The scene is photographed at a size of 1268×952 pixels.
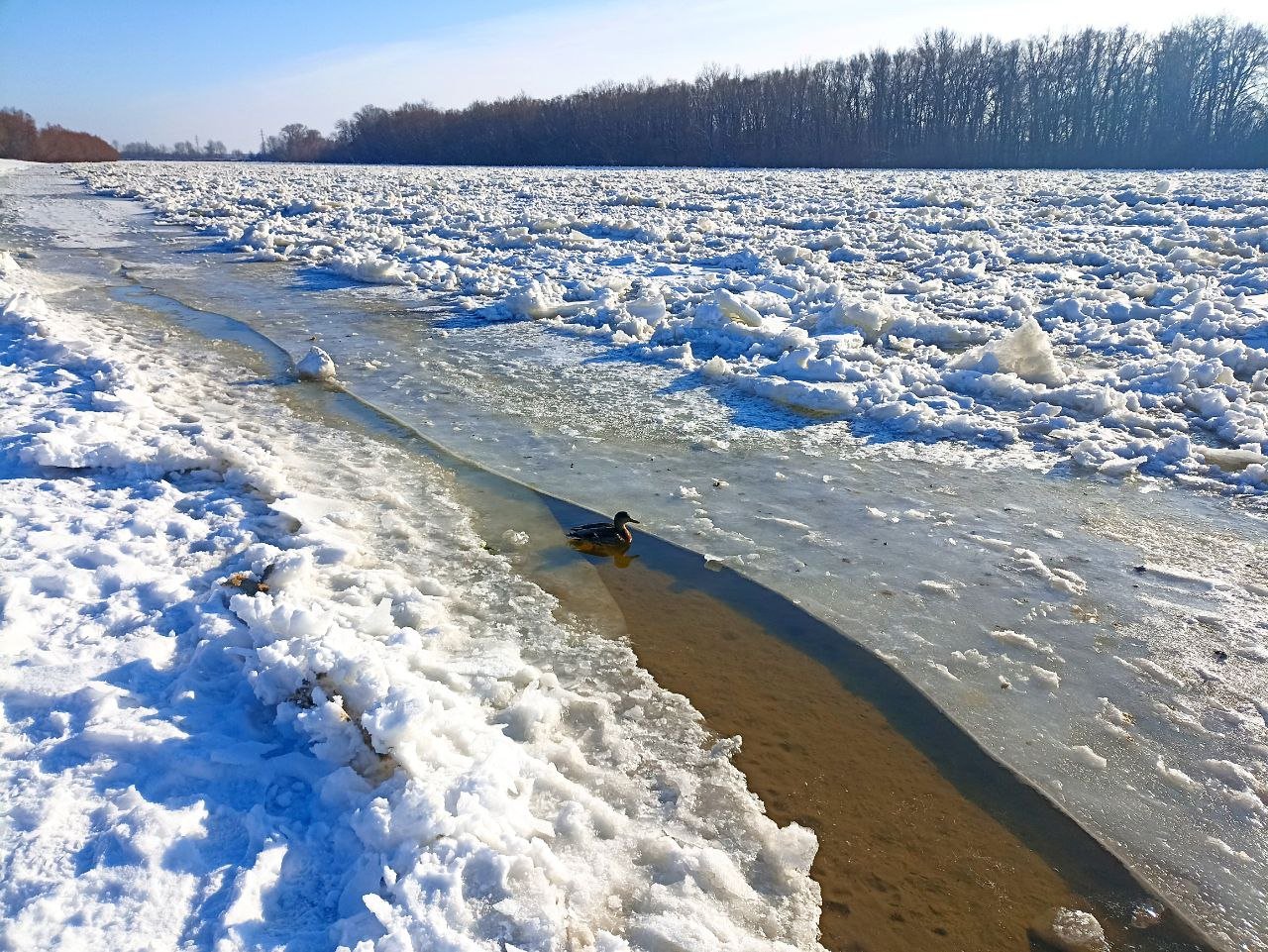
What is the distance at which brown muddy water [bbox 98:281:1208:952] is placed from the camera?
8.25ft

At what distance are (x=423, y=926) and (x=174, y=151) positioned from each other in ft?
428

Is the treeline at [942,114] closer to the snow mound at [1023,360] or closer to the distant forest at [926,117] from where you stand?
the distant forest at [926,117]

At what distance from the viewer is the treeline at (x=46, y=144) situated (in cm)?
5528

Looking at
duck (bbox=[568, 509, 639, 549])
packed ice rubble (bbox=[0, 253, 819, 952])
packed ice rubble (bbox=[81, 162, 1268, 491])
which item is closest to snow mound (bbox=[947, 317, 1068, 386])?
packed ice rubble (bbox=[81, 162, 1268, 491])

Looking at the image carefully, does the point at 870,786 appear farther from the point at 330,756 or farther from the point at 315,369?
the point at 315,369

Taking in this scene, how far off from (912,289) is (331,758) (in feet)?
34.8

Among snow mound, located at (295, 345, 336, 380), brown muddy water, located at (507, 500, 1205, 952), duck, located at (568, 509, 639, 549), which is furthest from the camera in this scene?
snow mound, located at (295, 345, 336, 380)

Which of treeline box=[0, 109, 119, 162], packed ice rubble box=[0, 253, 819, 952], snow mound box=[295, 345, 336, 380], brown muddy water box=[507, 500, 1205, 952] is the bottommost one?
brown muddy water box=[507, 500, 1205, 952]

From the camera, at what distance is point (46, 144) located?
56.9 metres

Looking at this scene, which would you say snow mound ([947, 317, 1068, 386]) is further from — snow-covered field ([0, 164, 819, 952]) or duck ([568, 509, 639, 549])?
snow-covered field ([0, 164, 819, 952])

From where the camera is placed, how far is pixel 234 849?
7.68 feet

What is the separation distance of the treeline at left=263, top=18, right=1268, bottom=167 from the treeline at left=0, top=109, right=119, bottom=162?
22225mm

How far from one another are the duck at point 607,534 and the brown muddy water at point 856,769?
107 mm

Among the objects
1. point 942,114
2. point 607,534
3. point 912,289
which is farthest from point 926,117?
point 607,534
